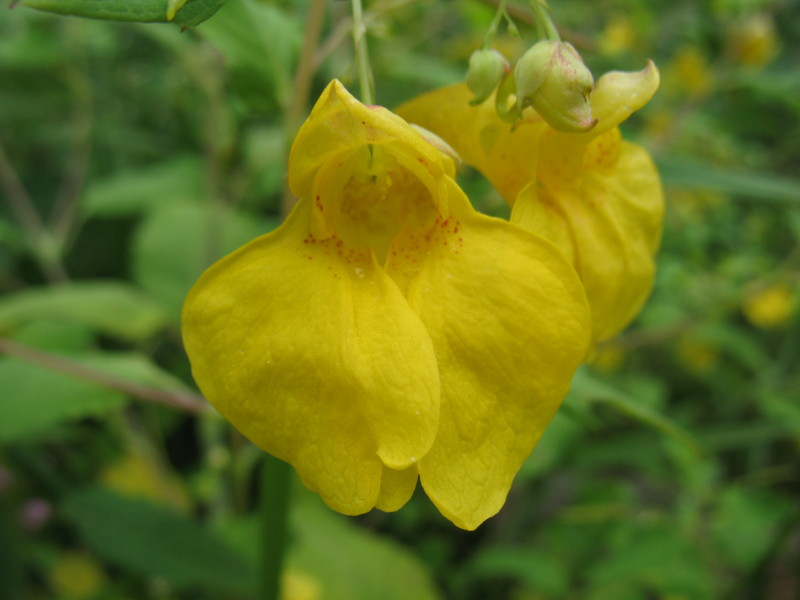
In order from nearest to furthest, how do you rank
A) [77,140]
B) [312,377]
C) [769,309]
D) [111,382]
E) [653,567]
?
[312,377]
[111,382]
[653,567]
[77,140]
[769,309]

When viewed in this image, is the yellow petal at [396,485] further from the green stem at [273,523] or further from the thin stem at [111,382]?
the thin stem at [111,382]

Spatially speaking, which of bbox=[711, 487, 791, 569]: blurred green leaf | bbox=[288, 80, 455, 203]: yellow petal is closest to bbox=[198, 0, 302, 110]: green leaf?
bbox=[288, 80, 455, 203]: yellow petal

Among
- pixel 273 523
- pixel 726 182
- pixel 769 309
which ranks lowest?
pixel 769 309

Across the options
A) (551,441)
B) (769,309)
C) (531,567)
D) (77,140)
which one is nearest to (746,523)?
(531,567)

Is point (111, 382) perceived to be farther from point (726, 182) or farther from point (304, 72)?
point (726, 182)

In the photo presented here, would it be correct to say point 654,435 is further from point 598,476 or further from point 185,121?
point 185,121

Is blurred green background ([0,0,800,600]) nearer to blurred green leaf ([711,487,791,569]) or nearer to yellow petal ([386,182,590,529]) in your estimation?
blurred green leaf ([711,487,791,569])

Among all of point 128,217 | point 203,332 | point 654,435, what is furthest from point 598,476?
point 203,332

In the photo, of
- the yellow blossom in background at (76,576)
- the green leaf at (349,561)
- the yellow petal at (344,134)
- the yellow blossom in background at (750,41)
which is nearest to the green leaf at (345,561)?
the green leaf at (349,561)
